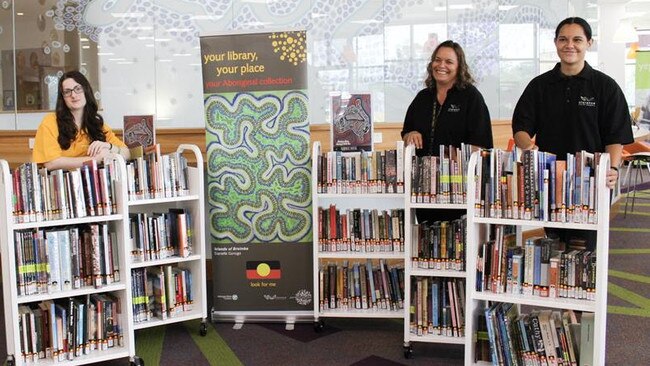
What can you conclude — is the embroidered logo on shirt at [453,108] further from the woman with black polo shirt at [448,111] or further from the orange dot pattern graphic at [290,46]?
the orange dot pattern graphic at [290,46]

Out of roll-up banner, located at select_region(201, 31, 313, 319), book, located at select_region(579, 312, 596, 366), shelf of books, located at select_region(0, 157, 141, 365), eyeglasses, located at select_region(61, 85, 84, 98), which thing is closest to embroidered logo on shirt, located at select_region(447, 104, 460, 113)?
roll-up banner, located at select_region(201, 31, 313, 319)

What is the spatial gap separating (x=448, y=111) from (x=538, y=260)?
3.91ft

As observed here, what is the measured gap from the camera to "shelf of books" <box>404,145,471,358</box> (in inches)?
148

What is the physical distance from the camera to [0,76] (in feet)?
18.6

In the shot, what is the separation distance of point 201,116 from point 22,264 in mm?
2459

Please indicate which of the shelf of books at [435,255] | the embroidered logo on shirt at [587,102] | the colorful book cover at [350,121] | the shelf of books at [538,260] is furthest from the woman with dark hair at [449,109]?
the shelf of books at [538,260]

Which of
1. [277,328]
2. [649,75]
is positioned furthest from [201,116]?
[649,75]

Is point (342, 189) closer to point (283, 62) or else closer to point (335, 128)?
point (335, 128)

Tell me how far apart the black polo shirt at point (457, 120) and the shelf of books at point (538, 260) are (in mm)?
697

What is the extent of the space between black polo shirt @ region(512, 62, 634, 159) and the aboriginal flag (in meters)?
1.96

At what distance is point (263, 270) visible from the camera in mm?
4484

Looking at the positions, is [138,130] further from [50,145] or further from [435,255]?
[435,255]

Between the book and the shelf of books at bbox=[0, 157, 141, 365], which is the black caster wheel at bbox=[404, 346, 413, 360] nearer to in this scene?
the book

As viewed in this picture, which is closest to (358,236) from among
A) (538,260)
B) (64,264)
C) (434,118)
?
(434,118)
